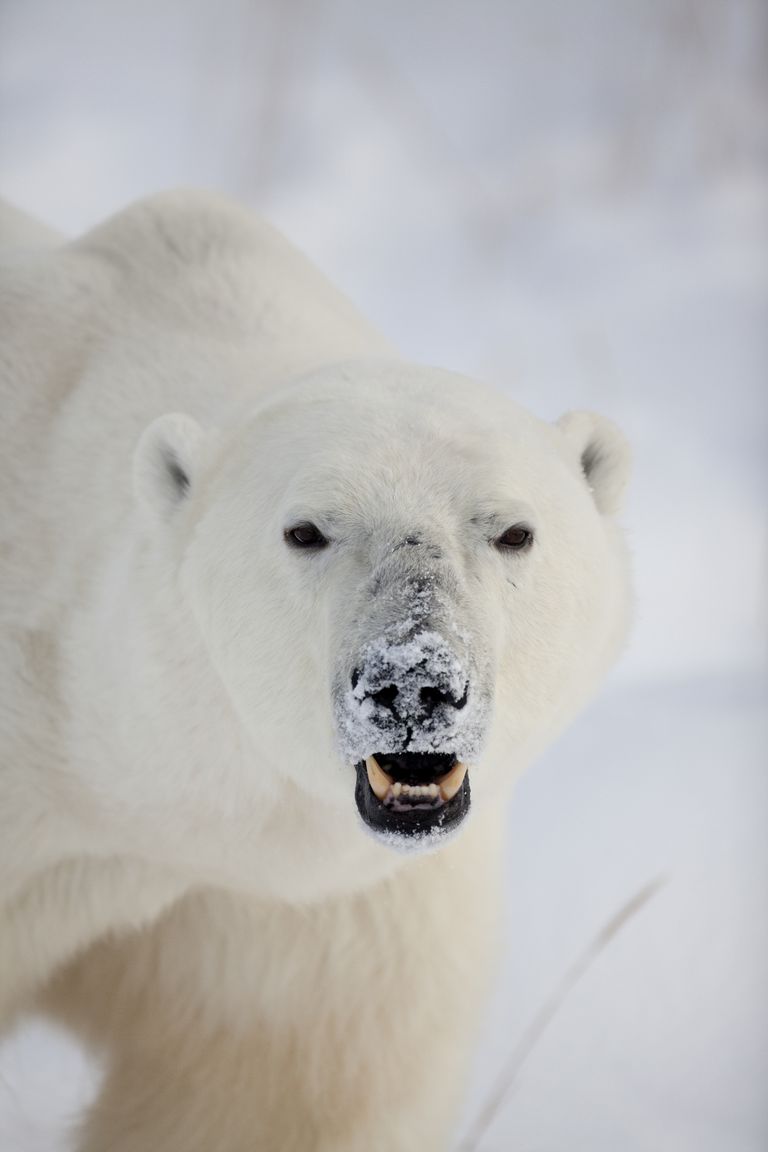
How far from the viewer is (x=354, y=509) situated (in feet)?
4.20

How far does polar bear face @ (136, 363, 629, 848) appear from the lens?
115cm

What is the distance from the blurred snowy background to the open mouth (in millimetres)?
1279

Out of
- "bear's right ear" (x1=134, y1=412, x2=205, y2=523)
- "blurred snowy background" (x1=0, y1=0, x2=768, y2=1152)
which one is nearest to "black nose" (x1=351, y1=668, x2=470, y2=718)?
"bear's right ear" (x1=134, y1=412, x2=205, y2=523)

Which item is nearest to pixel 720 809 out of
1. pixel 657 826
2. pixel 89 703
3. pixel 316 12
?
pixel 657 826

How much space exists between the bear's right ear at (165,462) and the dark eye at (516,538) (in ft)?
1.41

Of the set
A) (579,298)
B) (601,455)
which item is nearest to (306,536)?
(601,455)

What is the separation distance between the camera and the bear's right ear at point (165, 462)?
1497mm

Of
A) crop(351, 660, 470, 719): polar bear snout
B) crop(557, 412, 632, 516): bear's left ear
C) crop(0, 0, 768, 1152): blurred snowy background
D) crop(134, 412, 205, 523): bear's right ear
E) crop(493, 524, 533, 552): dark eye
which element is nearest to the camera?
crop(351, 660, 470, 719): polar bear snout

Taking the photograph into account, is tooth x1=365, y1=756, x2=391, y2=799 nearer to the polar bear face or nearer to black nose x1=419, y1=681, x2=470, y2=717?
the polar bear face

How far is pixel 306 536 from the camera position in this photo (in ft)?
4.30

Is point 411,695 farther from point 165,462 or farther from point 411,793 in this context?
point 165,462

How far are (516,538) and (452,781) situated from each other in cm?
29

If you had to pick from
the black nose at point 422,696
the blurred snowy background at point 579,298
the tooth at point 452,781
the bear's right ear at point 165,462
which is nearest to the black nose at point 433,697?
Answer: the black nose at point 422,696

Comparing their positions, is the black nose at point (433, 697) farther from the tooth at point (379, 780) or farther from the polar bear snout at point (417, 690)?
the tooth at point (379, 780)
